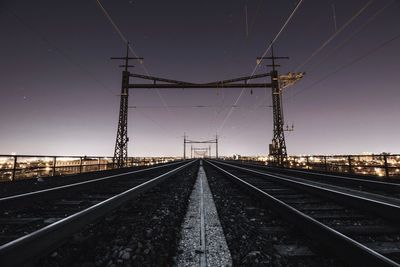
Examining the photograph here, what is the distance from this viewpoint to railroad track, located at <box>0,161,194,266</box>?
1972 mm

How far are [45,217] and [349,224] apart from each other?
585 centimetres

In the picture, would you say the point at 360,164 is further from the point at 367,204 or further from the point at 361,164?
the point at 367,204

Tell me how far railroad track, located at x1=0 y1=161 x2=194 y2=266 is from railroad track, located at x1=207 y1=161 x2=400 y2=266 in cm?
318

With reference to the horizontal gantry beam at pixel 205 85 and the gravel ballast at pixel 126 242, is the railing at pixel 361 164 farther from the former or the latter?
the horizontal gantry beam at pixel 205 85

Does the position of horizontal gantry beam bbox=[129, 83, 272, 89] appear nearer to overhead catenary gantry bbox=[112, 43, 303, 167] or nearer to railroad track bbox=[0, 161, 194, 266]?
overhead catenary gantry bbox=[112, 43, 303, 167]

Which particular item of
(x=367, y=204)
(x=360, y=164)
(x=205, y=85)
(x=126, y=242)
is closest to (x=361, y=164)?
(x=360, y=164)

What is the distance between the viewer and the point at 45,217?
4.32 metres

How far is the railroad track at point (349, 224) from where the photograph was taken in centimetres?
228

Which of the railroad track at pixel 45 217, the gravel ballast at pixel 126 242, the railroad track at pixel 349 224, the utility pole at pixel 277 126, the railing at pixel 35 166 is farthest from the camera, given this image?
→ the utility pole at pixel 277 126

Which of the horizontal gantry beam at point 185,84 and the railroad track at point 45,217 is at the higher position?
the horizontal gantry beam at point 185,84

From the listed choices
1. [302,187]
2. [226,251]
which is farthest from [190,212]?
[302,187]

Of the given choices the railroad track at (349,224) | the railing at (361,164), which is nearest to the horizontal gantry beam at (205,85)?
the railing at (361,164)

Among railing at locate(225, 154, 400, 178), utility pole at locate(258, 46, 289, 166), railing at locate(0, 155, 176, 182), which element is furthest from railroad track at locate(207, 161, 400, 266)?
utility pole at locate(258, 46, 289, 166)

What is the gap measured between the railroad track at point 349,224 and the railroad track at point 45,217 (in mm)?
3179
